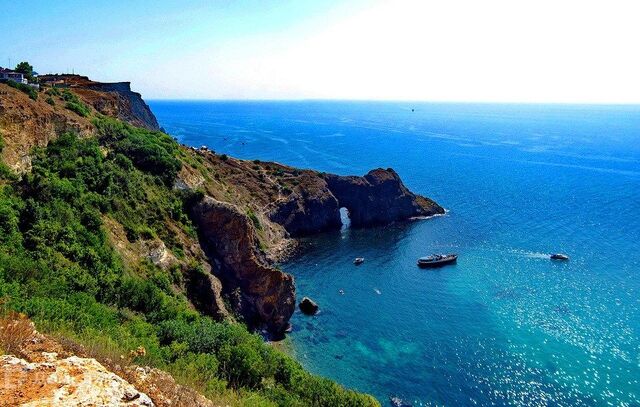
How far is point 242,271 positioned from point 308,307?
37.7 ft

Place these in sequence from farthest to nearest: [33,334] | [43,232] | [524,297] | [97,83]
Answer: [97,83]
[524,297]
[43,232]
[33,334]

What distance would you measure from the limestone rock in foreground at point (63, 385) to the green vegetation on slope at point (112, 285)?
4.26 metres


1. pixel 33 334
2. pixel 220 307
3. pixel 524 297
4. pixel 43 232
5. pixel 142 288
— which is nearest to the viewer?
pixel 33 334

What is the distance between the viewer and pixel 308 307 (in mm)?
63469

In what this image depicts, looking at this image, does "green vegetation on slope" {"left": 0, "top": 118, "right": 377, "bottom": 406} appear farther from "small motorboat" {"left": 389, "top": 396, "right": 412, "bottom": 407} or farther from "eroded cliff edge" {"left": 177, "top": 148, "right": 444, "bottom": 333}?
"small motorboat" {"left": 389, "top": 396, "right": 412, "bottom": 407}

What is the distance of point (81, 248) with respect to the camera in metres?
37.5

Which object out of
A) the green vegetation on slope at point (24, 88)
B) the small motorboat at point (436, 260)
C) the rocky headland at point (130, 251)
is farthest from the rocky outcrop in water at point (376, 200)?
the green vegetation on slope at point (24, 88)

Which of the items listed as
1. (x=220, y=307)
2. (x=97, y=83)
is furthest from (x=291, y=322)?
(x=97, y=83)

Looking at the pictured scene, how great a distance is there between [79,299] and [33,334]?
41.6 ft

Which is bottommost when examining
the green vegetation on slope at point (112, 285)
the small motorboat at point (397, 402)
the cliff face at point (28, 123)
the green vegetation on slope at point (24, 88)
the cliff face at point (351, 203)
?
the small motorboat at point (397, 402)

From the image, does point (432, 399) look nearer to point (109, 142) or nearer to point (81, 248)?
point (81, 248)

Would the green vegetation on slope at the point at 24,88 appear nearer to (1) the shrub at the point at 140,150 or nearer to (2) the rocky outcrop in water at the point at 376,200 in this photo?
(1) the shrub at the point at 140,150

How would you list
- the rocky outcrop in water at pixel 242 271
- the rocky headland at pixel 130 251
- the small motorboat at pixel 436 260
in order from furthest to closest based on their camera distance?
1. the small motorboat at pixel 436 260
2. the rocky outcrop in water at pixel 242 271
3. the rocky headland at pixel 130 251

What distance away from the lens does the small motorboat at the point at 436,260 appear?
79.7 meters
